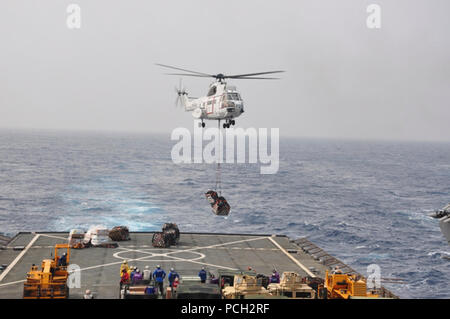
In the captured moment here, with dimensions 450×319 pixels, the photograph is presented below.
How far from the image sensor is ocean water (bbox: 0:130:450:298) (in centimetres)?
7244

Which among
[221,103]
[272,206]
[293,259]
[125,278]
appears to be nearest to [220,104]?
[221,103]

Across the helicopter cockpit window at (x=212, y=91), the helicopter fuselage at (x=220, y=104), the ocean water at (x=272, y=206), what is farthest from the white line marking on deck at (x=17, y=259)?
the ocean water at (x=272, y=206)

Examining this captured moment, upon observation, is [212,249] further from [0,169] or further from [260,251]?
[0,169]

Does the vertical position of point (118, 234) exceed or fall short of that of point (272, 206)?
it exceeds it

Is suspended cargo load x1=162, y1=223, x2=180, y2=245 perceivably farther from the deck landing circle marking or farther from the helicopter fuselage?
the helicopter fuselage

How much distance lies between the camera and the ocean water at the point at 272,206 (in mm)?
72438

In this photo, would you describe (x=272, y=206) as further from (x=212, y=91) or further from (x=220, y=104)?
(x=220, y=104)

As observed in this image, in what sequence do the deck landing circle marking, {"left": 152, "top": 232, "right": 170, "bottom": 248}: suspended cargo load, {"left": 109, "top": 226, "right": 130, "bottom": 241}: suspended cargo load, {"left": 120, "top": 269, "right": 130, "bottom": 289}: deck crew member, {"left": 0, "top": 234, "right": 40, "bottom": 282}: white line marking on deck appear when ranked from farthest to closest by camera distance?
{"left": 109, "top": 226, "right": 130, "bottom": 241}: suspended cargo load → {"left": 152, "top": 232, "right": 170, "bottom": 248}: suspended cargo load → the deck landing circle marking → {"left": 0, "top": 234, "right": 40, "bottom": 282}: white line marking on deck → {"left": 120, "top": 269, "right": 130, "bottom": 289}: deck crew member

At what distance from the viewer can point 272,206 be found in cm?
10938

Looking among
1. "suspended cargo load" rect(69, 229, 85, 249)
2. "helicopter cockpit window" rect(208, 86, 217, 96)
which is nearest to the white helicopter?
"helicopter cockpit window" rect(208, 86, 217, 96)

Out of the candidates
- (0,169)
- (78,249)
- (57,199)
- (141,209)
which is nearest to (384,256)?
(78,249)

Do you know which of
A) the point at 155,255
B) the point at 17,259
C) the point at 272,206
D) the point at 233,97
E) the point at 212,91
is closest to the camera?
the point at 17,259
